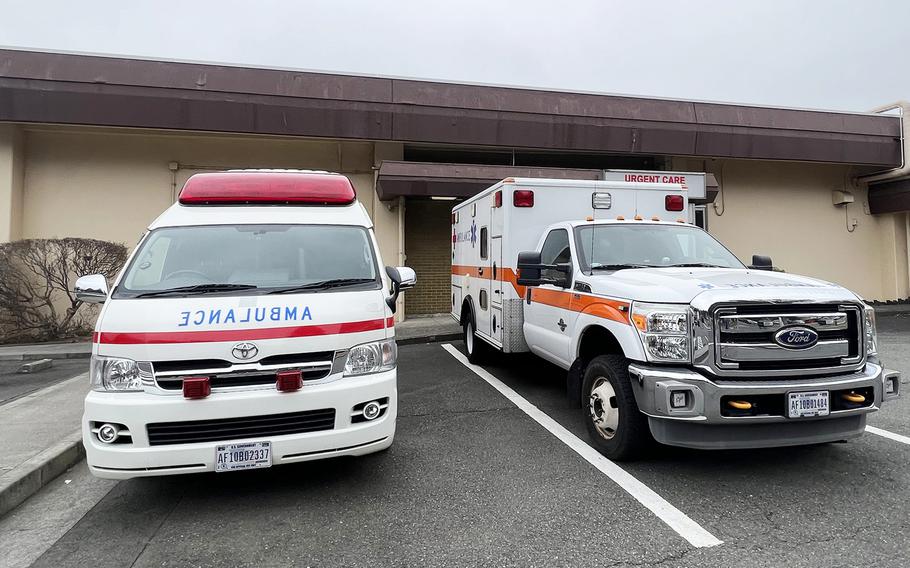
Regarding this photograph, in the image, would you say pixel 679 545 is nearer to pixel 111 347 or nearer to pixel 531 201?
pixel 111 347

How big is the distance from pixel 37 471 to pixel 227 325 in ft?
7.33

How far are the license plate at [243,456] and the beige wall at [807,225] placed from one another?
15221 millimetres

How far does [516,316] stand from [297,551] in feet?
13.4

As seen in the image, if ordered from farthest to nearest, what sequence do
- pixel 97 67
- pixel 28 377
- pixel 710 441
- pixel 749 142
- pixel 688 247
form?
pixel 749 142
pixel 97 67
pixel 28 377
pixel 688 247
pixel 710 441

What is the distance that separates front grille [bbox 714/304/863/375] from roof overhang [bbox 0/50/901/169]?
32.9 feet

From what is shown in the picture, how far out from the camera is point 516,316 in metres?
6.51

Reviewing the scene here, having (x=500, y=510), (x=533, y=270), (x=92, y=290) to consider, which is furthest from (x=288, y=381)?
(x=533, y=270)

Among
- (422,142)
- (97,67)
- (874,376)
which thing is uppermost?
(97,67)

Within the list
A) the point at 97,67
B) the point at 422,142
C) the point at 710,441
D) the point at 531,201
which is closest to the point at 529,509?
the point at 710,441

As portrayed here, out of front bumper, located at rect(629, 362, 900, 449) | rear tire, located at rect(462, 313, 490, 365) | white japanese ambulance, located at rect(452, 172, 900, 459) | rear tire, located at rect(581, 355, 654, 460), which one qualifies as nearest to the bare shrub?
rear tire, located at rect(462, 313, 490, 365)

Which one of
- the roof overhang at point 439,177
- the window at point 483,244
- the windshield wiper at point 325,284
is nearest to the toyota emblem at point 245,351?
the windshield wiper at point 325,284

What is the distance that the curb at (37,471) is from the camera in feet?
12.0

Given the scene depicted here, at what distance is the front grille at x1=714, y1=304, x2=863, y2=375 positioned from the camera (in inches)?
141

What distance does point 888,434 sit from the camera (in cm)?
472
